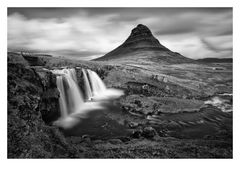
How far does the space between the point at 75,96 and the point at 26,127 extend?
5961 millimetres

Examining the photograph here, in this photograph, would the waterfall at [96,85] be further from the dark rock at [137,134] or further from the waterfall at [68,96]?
the dark rock at [137,134]

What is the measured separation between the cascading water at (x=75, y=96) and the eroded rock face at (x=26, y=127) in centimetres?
245

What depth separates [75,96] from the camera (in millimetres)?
10555

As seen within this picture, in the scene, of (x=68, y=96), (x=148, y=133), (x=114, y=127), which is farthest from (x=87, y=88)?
(x=148, y=133)

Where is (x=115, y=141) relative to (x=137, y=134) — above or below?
below

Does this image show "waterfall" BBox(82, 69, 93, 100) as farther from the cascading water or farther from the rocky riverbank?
the rocky riverbank

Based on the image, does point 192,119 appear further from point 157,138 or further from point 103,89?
point 103,89

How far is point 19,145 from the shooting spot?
14.3 ft

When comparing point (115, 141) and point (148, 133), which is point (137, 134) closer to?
point (148, 133)

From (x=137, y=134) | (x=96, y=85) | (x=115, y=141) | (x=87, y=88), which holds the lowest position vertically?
(x=115, y=141)

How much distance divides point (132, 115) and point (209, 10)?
628 centimetres

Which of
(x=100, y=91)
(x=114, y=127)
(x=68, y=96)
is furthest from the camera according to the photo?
(x=100, y=91)

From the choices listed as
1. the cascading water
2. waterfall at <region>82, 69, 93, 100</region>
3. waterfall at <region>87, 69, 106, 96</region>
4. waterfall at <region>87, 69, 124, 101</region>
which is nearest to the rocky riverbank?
the cascading water
